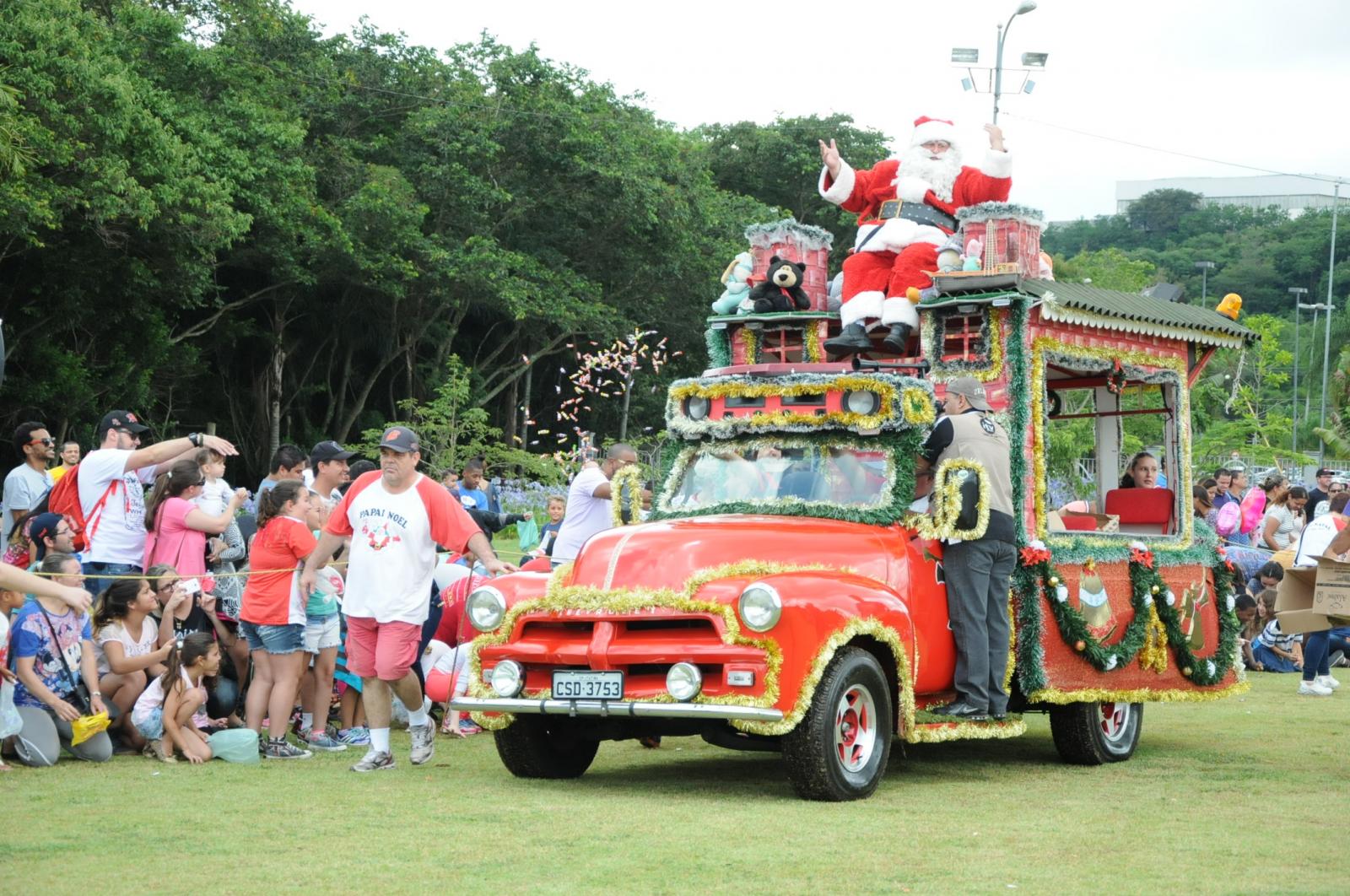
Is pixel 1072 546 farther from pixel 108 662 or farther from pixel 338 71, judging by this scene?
pixel 338 71

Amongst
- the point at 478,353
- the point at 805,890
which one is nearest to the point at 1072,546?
the point at 805,890

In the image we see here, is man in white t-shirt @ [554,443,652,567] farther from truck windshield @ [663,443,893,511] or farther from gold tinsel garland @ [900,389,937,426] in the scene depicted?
gold tinsel garland @ [900,389,937,426]

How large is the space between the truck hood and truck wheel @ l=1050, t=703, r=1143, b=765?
2302 mm

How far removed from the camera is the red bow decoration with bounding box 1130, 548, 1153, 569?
1142 centimetres

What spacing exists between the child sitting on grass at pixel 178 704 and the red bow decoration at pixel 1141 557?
20.1 ft

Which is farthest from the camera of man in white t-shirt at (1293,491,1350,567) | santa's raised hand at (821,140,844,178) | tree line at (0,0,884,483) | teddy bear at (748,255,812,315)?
tree line at (0,0,884,483)

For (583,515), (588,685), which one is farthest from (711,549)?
(583,515)

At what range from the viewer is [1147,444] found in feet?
44.9

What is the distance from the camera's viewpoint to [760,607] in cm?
841

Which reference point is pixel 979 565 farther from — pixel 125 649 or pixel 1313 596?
pixel 125 649

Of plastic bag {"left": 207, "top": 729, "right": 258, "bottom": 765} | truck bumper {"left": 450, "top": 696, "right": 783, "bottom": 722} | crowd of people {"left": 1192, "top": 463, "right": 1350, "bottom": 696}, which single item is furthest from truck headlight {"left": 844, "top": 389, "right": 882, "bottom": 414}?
crowd of people {"left": 1192, "top": 463, "right": 1350, "bottom": 696}

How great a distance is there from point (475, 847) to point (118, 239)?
84.1ft

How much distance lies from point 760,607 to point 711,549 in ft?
2.19

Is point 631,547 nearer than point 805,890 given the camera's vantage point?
No
